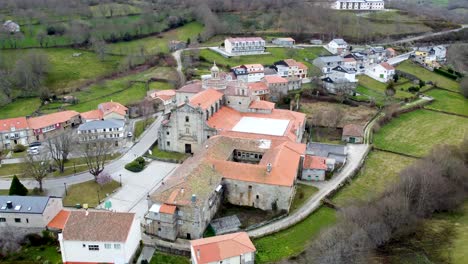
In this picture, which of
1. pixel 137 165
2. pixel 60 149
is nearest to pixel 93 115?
pixel 60 149

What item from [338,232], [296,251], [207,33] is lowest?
[296,251]

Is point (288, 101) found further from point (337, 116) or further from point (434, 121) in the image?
point (434, 121)

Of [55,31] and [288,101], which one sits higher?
[55,31]

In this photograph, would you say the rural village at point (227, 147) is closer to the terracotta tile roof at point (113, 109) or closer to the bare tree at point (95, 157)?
the bare tree at point (95, 157)

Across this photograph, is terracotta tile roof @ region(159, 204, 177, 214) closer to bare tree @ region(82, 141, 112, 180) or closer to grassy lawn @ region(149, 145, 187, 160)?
bare tree @ region(82, 141, 112, 180)

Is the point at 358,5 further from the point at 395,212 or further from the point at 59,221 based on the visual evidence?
the point at 59,221

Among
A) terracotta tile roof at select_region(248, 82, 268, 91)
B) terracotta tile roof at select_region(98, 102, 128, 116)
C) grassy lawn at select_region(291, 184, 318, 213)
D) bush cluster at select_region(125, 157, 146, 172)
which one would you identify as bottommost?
grassy lawn at select_region(291, 184, 318, 213)

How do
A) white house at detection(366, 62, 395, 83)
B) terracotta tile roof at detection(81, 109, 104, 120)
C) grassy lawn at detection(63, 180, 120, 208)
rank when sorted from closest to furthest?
1. grassy lawn at detection(63, 180, 120, 208)
2. terracotta tile roof at detection(81, 109, 104, 120)
3. white house at detection(366, 62, 395, 83)

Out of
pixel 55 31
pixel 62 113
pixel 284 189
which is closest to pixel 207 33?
pixel 55 31

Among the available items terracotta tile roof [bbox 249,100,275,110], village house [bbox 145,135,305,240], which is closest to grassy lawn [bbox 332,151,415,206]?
village house [bbox 145,135,305,240]
